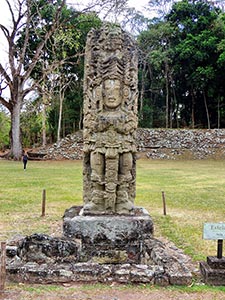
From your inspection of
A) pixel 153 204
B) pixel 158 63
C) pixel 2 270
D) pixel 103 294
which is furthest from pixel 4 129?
pixel 103 294

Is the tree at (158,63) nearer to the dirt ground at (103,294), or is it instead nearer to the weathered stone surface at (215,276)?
the weathered stone surface at (215,276)

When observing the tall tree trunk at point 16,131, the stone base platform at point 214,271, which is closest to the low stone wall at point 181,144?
the tall tree trunk at point 16,131

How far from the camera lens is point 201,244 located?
648 cm

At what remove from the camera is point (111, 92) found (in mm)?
5957

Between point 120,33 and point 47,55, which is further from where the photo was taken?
point 47,55

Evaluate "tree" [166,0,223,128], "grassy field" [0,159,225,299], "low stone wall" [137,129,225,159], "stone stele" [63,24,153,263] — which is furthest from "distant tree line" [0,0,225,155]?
"stone stele" [63,24,153,263]

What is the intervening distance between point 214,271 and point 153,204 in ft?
20.6

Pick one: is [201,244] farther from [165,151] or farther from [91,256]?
[165,151]

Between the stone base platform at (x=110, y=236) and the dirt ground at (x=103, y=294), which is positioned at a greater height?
the stone base platform at (x=110, y=236)

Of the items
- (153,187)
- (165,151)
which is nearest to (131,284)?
(153,187)

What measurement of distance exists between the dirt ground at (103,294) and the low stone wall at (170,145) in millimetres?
25427

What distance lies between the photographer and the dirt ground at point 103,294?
3943 mm

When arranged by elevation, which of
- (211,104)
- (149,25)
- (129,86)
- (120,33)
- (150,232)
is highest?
(149,25)

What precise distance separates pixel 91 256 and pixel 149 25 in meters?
35.0
